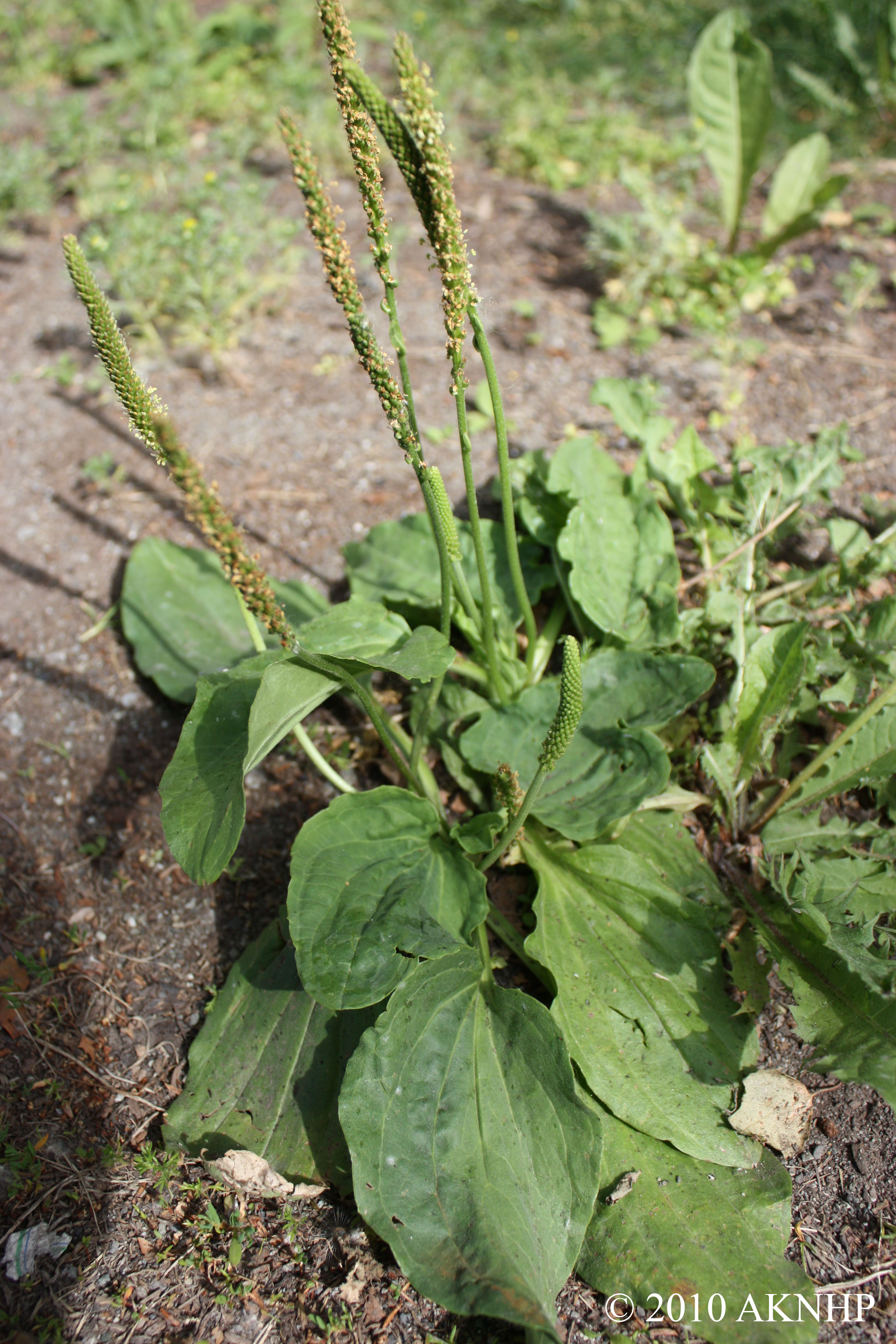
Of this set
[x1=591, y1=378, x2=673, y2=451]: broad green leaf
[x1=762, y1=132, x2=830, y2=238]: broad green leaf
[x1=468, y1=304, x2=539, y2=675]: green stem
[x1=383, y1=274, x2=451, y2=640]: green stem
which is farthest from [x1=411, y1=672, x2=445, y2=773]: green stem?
[x1=762, y1=132, x2=830, y2=238]: broad green leaf

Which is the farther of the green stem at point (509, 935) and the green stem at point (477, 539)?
the green stem at point (509, 935)

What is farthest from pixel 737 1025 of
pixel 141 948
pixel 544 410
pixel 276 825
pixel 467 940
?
pixel 544 410

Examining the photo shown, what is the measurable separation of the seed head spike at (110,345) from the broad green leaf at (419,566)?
1314 mm

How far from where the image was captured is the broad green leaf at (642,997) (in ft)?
6.97

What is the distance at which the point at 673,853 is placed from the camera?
2566 millimetres

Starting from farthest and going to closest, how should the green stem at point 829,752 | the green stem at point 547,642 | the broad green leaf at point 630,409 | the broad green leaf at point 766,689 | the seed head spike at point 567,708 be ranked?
the broad green leaf at point 630,409, the green stem at point 547,642, the broad green leaf at point 766,689, the green stem at point 829,752, the seed head spike at point 567,708

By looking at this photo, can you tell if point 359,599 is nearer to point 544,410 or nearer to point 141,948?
point 141,948

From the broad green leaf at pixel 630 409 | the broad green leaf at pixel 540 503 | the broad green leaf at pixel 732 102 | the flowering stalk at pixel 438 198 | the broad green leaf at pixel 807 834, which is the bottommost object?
the broad green leaf at pixel 807 834

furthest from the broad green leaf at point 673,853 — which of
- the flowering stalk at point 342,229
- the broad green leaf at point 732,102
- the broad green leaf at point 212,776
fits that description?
the broad green leaf at point 732,102

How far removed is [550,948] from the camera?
232 centimetres

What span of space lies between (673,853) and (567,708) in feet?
3.01

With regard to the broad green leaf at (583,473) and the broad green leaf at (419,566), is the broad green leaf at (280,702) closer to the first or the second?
the broad green leaf at (419,566)

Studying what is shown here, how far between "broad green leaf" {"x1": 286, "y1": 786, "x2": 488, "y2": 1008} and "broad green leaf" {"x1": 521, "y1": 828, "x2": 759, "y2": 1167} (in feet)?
0.88

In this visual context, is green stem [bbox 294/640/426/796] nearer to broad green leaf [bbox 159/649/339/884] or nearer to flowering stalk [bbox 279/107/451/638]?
broad green leaf [bbox 159/649/339/884]
